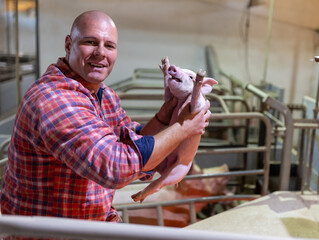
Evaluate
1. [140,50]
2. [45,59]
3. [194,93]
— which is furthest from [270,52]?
[194,93]

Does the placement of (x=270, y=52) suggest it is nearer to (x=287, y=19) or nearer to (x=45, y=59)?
(x=287, y=19)

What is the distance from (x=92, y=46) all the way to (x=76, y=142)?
0.33 m

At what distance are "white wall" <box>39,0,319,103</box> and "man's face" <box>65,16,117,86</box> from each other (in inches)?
131

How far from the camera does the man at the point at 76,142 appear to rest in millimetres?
Result: 1013

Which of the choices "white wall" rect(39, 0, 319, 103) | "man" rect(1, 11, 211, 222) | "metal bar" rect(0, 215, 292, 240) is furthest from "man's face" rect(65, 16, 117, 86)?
"white wall" rect(39, 0, 319, 103)

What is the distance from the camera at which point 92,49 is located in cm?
115

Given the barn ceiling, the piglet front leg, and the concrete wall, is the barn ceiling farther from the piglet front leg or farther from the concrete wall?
the piglet front leg

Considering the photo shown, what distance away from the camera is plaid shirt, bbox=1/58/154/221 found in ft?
3.31

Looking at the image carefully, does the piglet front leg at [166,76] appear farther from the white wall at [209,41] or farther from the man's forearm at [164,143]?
the white wall at [209,41]

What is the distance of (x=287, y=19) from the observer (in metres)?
4.52

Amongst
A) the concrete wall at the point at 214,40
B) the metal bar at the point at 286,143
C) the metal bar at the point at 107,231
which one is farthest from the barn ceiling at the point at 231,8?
the metal bar at the point at 107,231

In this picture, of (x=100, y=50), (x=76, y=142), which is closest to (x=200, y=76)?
(x=100, y=50)

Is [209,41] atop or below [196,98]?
atop

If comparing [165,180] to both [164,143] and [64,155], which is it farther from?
[64,155]
